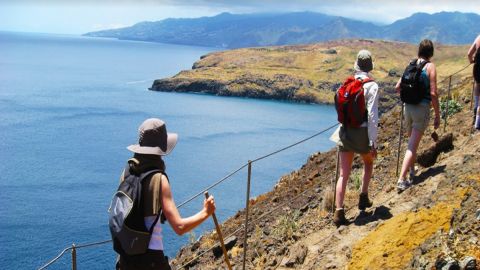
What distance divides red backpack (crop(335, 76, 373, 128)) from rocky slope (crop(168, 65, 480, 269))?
1.44 metres

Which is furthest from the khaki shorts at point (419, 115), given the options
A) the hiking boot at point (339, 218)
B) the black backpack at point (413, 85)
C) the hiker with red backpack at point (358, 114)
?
the hiking boot at point (339, 218)

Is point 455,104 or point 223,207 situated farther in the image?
point 223,207

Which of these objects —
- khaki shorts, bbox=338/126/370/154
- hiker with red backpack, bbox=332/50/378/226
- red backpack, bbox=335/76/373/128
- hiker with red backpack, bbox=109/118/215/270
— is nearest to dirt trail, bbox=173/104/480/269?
hiker with red backpack, bbox=332/50/378/226

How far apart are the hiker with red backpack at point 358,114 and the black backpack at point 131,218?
12.3 ft

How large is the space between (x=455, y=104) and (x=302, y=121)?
9748 cm

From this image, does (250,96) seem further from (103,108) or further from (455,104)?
(455,104)

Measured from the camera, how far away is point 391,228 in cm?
653

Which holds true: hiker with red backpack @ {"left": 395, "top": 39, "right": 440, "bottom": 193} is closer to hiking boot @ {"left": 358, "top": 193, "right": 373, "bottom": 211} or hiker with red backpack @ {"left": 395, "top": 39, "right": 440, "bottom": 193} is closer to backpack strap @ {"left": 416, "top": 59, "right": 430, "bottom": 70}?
backpack strap @ {"left": 416, "top": 59, "right": 430, "bottom": 70}

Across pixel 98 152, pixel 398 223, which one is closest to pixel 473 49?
pixel 398 223

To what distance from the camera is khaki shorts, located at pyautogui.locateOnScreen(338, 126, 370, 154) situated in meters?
7.34

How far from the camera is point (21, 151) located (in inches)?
2539

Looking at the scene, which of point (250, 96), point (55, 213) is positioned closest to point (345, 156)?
point (55, 213)

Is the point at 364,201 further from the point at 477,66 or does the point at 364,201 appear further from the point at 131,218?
the point at 131,218

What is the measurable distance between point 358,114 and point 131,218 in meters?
4.07
